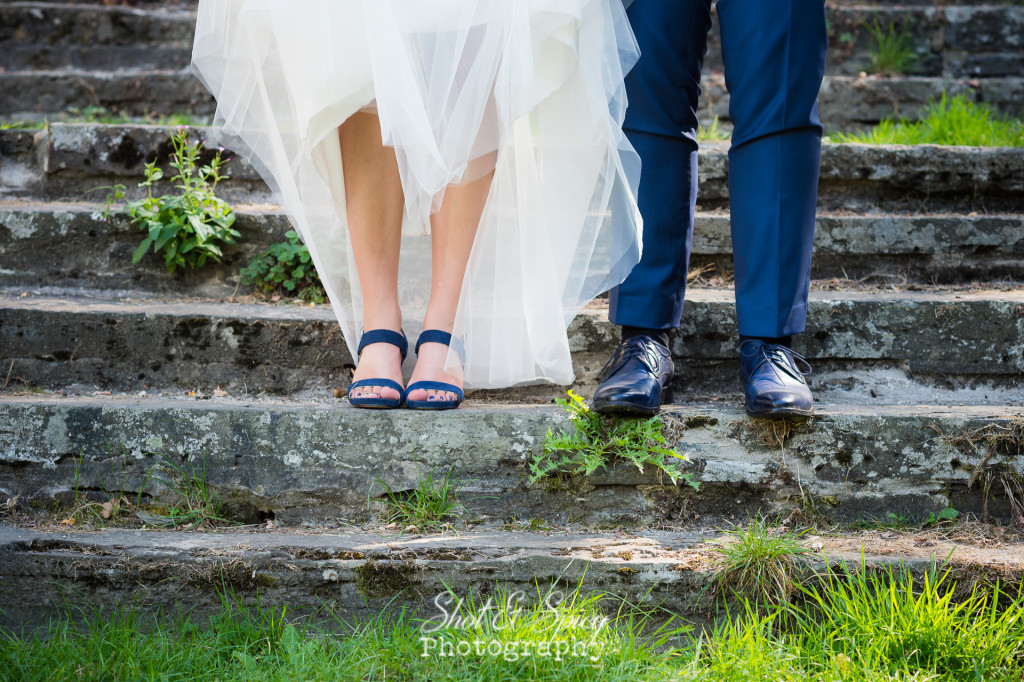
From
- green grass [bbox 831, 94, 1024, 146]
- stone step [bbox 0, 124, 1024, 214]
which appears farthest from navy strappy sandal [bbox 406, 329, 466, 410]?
green grass [bbox 831, 94, 1024, 146]

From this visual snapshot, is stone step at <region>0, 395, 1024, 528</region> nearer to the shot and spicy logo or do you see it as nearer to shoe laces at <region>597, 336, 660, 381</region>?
shoe laces at <region>597, 336, 660, 381</region>

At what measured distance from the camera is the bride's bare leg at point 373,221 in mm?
1697

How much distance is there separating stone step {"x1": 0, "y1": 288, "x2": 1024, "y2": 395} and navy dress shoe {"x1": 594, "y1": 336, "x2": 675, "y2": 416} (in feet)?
0.70

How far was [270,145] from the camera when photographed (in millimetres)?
1665

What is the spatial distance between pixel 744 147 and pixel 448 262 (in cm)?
70

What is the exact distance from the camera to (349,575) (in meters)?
1.36

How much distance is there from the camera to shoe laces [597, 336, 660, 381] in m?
1.64

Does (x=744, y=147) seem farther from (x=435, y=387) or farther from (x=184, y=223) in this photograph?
(x=184, y=223)

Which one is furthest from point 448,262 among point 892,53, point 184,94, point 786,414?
point 892,53

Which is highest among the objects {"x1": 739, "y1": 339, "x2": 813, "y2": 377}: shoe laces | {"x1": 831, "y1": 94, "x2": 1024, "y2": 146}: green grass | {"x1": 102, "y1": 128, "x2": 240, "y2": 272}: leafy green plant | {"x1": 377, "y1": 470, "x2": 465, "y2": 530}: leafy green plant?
{"x1": 831, "y1": 94, "x2": 1024, "y2": 146}: green grass

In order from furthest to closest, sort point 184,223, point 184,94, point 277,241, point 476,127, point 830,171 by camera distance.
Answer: point 184,94 → point 830,171 → point 277,241 → point 184,223 → point 476,127

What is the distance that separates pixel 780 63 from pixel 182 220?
1601 millimetres

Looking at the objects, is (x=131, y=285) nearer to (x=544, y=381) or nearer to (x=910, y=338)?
(x=544, y=381)

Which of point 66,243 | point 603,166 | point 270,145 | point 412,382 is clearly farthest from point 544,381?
point 66,243
